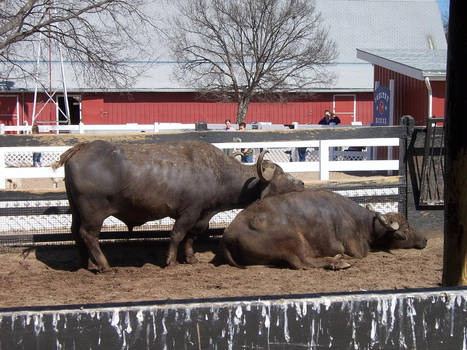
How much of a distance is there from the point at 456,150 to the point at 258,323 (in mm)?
2394

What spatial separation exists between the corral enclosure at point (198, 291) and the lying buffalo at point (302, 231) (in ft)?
0.68

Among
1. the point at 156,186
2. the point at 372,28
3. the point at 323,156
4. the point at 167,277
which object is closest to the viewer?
the point at 167,277

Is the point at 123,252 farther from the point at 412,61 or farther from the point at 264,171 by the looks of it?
the point at 412,61

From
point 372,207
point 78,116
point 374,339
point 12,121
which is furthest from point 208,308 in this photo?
point 78,116

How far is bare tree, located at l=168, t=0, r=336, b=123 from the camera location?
29.0 meters

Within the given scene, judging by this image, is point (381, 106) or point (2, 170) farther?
point (381, 106)

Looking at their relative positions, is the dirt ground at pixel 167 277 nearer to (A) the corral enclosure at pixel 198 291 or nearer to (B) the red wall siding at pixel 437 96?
(A) the corral enclosure at pixel 198 291

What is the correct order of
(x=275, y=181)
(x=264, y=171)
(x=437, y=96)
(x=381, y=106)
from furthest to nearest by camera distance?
1. (x=381, y=106)
2. (x=437, y=96)
3. (x=275, y=181)
4. (x=264, y=171)

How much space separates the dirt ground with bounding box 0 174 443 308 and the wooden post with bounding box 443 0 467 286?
83.4 inches

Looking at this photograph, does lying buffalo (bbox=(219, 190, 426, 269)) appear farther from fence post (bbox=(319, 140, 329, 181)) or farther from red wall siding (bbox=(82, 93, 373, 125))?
red wall siding (bbox=(82, 93, 373, 125))

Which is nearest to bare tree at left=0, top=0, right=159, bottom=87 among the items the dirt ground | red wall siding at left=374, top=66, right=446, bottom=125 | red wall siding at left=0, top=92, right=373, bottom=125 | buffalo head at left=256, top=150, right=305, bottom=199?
red wall siding at left=374, top=66, right=446, bottom=125

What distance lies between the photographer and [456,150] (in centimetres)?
468

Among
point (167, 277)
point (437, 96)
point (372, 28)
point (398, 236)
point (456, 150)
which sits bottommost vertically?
point (167, 277)

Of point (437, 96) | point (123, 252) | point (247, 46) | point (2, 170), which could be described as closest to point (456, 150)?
point (123, 252)
